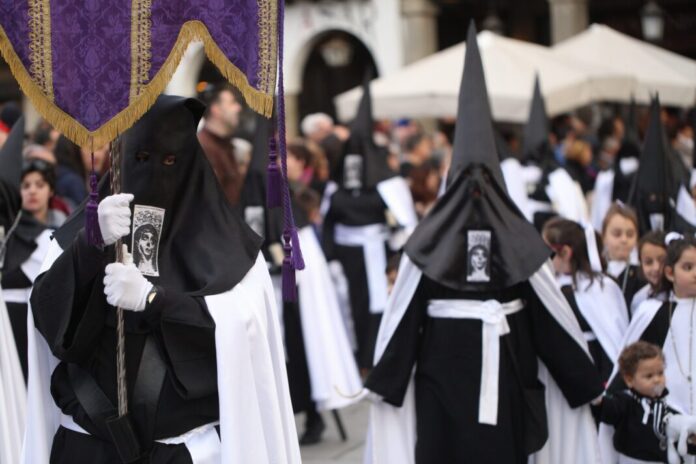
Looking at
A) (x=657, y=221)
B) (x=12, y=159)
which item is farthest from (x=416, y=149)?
(x=12, y=159)

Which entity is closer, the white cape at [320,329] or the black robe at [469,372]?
the black robe at [469,372]

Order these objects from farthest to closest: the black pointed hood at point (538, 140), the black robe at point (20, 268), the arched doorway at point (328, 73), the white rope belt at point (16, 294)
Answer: the arched doorway at point (328, 73)
the black pointed hood at point (538, 140)
the white rope belt at point (16, 294)
the black robe at point (20, 268)

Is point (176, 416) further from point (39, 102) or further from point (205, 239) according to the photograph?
point (39, 102)

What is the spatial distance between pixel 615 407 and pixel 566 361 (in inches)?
12.9

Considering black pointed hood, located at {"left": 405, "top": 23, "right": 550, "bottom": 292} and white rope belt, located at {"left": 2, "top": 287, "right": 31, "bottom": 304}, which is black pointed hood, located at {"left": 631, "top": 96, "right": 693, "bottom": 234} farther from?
white rope belt, located at {"left": 2, "top": 287, "right": 31, "bottom": 304}

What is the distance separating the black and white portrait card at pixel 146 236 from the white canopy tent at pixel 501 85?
32.2ft

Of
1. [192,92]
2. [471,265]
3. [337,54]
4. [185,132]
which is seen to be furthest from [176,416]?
[192,92]

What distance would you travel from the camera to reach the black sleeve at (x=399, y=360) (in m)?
6.20

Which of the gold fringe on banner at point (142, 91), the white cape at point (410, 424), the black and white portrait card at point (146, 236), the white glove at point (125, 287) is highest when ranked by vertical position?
the gold fringe on banner at point (142, 91)

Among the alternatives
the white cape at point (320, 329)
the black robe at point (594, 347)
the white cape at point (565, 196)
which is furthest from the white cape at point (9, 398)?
the white cape at point (565, 196)

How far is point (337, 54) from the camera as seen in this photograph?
24453mm

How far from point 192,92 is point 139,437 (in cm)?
2207

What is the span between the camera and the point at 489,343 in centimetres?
607

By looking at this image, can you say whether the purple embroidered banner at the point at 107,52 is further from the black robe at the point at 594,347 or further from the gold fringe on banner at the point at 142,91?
the black robe at the point at 594,347
